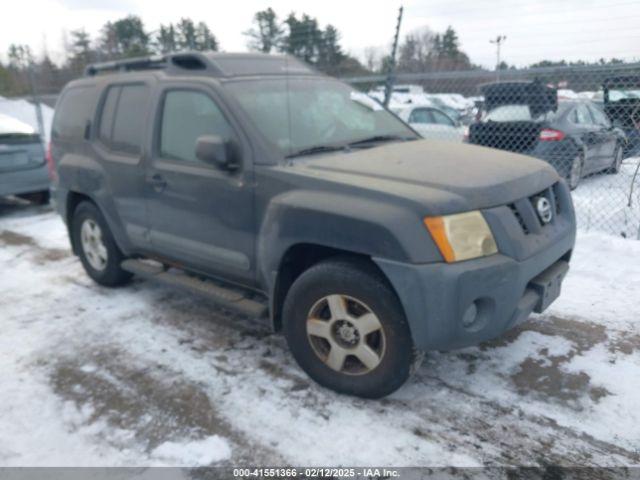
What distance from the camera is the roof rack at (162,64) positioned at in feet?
12.4

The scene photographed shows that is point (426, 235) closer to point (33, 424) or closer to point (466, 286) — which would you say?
point (466, 286)

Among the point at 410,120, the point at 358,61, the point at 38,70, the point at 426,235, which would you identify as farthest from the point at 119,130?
the point at 38,70

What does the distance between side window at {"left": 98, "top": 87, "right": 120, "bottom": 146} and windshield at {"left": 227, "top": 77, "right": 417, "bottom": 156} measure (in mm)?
1374

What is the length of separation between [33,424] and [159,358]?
850 mm

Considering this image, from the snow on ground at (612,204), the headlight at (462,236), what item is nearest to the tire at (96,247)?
the headlight at (462,236)

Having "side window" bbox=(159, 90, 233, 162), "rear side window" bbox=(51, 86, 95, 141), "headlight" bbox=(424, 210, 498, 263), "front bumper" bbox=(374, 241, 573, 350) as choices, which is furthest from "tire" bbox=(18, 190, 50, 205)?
"headlight" bbox=(424, 210, 498, 263)

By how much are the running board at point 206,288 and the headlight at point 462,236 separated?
1.30 meters

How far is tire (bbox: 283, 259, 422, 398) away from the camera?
2.76 metres

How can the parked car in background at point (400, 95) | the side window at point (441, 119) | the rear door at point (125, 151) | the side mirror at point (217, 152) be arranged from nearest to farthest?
the side mirror at point (217, 152) < the rear door at point (125, 151) < the side window at point (441, 119) < the parked car in background at point (400, 95)

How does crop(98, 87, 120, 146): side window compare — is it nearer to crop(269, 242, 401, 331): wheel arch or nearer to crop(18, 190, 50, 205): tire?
crop(269, 242, 401, 331): wheel arch

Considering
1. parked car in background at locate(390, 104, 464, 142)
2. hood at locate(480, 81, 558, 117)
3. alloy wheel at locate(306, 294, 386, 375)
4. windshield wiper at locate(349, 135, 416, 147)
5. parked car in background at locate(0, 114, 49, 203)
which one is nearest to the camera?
alloy wheel at locate(306, 294, 386, 375)

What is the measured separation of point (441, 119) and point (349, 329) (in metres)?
9.08

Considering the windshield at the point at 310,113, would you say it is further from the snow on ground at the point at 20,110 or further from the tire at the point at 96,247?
the snow on ground at the point at 20,110

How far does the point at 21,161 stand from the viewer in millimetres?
7578
